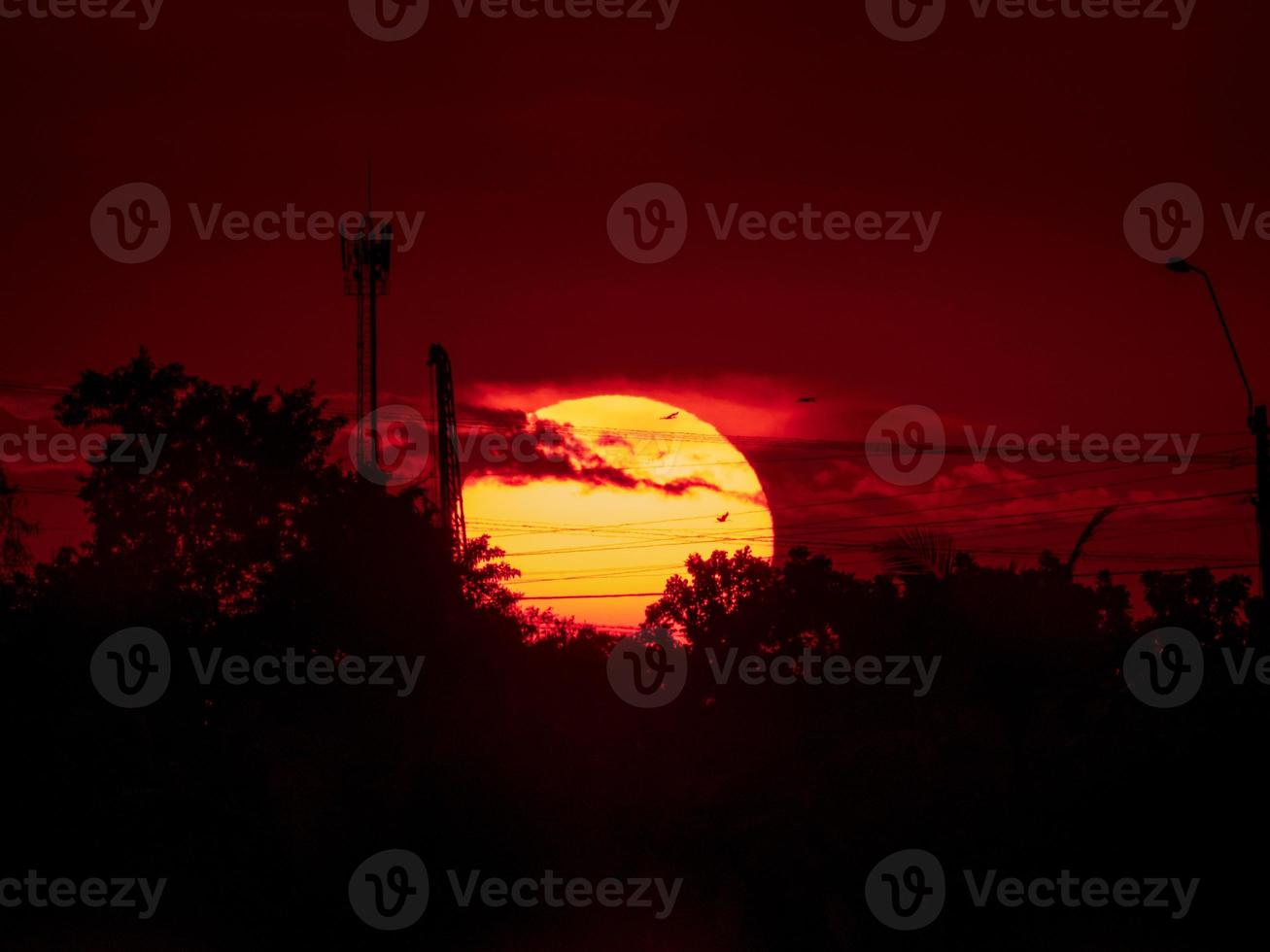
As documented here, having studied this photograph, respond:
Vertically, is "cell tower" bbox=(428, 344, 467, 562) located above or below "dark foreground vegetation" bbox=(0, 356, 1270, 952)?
above

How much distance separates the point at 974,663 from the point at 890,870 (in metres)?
3.60

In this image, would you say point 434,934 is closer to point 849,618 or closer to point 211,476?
point 849,618

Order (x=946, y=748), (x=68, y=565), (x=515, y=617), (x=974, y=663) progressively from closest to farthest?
1. (x=946, y=748)
2. (x=974, y=663)
3. (x=68, y=565)
4. (x=515, y=617)

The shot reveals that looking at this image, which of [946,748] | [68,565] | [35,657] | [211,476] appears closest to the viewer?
[946,748]

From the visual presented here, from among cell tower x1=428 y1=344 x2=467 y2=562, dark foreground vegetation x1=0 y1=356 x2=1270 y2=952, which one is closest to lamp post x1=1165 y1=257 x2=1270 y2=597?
dark foreground vegetation x1=0 y1=356 x2=1270 y2=952

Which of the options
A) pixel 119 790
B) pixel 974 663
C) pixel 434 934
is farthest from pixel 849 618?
pixel 119 790

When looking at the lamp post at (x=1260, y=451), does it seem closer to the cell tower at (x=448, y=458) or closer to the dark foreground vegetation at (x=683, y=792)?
the dark foreground vegetation at (x=683, y=792)

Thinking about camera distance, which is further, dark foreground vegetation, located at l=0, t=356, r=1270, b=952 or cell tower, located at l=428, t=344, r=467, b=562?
cell tower, located at l=428, t=344, r=467, b=562

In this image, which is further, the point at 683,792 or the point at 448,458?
the point at 448,458

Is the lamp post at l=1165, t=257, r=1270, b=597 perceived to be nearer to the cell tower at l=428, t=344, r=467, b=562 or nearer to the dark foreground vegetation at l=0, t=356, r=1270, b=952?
the dark foreground vegetation at l=0, t=356, r=1270, b=952

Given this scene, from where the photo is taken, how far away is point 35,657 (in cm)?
3056

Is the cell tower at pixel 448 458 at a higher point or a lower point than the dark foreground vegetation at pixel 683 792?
higher

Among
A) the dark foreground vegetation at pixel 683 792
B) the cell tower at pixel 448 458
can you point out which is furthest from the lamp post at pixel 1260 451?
the cell tower at pixel 448 458

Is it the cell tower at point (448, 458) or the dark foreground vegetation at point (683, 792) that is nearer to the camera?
the dark foreground vegetation at point (683, 792)
